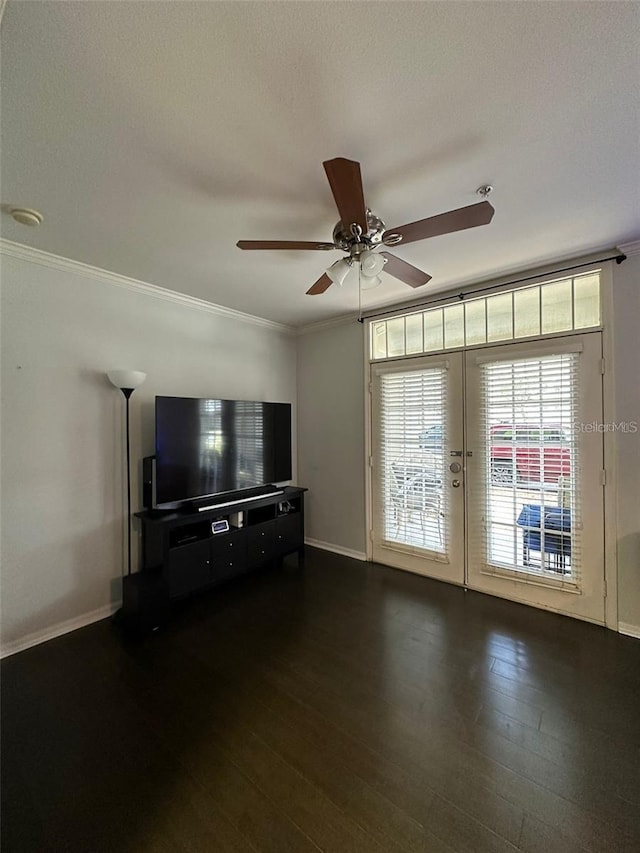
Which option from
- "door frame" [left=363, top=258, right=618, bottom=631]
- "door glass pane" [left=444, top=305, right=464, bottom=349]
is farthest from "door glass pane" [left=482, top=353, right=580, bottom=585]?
"door glass pane" [left=444, top=305, right=464, bottom=349]

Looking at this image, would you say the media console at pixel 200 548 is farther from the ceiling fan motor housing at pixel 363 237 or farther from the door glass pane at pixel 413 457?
the ceiling fan motor housing at pixel 363 237

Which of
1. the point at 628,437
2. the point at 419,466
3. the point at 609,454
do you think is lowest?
the point at 419,466

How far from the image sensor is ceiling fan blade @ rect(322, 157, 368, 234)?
1.25 meters

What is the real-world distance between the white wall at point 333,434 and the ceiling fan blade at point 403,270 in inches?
62.2

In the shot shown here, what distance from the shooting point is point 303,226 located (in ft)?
6.93

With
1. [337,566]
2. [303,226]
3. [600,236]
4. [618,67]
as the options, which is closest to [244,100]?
[303,226]

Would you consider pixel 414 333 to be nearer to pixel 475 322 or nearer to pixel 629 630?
pixel 475 322

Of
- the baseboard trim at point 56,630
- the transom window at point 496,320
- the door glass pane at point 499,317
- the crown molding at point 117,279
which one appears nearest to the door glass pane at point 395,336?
the transom window at point 496,320

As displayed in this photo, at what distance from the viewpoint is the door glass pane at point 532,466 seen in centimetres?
261

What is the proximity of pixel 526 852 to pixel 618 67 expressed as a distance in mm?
2754

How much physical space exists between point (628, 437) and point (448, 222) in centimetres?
206

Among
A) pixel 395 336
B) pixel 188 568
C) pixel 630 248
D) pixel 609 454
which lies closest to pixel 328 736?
pixel 188 568

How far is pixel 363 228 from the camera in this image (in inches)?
64.4

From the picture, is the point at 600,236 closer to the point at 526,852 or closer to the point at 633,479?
the point at 633,479
